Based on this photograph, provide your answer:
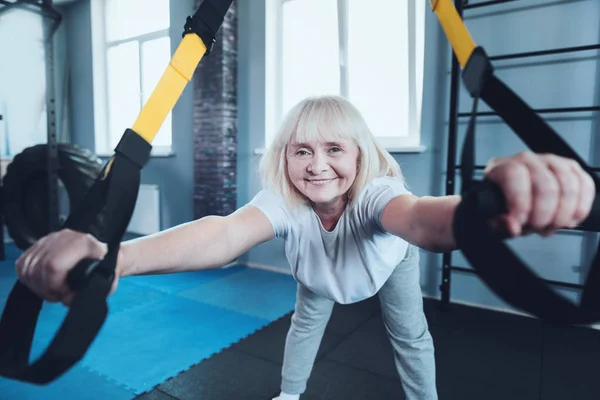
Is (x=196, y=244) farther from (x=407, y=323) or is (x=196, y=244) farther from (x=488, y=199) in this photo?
(x=407, y=323)

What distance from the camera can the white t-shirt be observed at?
1146 millimetres

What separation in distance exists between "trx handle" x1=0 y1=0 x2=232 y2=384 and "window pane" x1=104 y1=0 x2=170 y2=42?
4.16 meters

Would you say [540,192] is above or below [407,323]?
above

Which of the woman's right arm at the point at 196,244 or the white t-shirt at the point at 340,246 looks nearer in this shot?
the woman's right arm at the point at 196,244

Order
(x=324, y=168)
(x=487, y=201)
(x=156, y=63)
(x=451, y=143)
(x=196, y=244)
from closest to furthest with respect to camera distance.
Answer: (x=487, y=201)
(x=196, y=244)
(x=324, y=168)
(x=451, y=143)
(x=156, y=63)

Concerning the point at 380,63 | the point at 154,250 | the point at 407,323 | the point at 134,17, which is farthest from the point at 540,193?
the point at 134,17

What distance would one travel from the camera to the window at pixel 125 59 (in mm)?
4406

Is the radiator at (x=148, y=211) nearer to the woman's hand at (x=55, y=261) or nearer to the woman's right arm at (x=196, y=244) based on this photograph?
the woman's right arm at (x=196, y=244)

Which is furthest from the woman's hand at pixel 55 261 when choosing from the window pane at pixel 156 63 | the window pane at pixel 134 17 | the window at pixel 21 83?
the window at pixel 21 83

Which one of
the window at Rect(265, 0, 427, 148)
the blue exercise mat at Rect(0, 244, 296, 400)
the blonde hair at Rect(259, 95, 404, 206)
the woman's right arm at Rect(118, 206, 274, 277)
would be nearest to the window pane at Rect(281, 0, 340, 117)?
the window at Rect(265, 0, 427, 148)

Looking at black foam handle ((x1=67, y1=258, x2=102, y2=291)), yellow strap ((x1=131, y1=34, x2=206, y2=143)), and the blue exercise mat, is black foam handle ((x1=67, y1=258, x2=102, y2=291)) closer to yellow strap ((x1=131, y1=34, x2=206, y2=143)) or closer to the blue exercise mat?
yellow strap ((x1=131, y1=34, x2=206, y2=143))

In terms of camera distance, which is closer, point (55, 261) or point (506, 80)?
point (55, 261)

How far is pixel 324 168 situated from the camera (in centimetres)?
113

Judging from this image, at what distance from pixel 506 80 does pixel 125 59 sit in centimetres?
435
